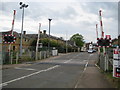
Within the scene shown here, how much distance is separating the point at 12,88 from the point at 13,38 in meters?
11.7

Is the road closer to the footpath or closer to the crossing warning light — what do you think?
the footpath

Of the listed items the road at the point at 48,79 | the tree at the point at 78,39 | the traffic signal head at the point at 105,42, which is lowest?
the road at the point at 48,79

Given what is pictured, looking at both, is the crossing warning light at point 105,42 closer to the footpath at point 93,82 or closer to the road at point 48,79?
the road at point 48,79

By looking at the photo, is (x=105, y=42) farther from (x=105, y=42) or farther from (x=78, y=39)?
(x=78, y=39)

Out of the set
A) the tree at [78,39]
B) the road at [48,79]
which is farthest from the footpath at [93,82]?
the tree at [78,39]

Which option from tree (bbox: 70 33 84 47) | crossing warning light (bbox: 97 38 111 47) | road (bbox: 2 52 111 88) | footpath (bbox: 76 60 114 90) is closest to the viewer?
footpath (bbox: 76 60 114 90)

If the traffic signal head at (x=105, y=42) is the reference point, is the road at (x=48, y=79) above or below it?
below

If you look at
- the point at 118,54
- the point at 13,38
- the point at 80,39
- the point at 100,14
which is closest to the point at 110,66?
the point at 100,14

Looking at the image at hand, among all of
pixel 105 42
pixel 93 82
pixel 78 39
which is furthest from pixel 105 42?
pixel 78 39

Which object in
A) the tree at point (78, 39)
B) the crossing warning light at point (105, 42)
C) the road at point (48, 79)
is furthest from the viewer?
the tree at point (78, 39)

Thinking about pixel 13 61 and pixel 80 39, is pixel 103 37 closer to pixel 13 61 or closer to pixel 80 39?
pixel 13 61

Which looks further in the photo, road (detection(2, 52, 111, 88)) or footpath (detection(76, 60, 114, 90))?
road (detection(2, 52, 111, 88))

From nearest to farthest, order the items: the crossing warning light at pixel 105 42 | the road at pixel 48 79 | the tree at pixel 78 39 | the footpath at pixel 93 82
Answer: the footpath at pixel 93 82 < the road at pixel 48 79 < the crossing warning light at pixel 105 42 < the tree at pixel 78 39

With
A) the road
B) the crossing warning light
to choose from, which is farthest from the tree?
the crossing warning light
